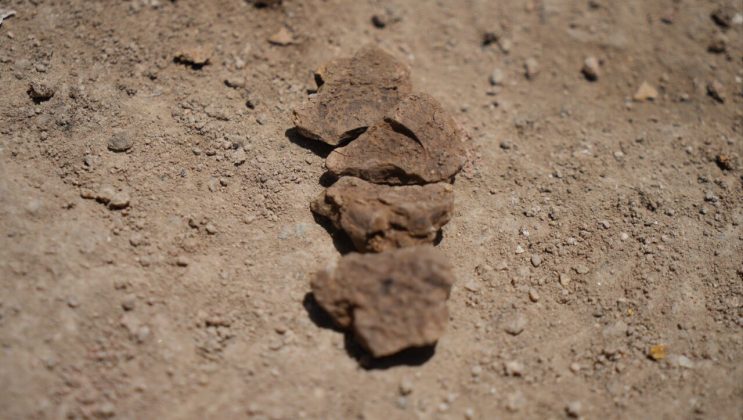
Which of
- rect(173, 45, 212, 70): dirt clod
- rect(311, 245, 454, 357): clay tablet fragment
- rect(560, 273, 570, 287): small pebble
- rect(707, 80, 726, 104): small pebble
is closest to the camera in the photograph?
rect(311, 245, 454, 357): clay tablet fragment

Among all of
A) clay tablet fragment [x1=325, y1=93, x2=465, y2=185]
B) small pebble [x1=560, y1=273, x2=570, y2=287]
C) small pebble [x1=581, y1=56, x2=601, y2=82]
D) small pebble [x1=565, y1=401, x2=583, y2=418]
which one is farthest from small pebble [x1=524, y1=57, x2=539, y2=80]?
small pebble [x1=565, y1=401, x2=583, y2=418]

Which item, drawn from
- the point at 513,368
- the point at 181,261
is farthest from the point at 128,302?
the point at 513,368

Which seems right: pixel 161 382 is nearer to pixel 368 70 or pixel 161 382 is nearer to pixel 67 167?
pixel 67 167

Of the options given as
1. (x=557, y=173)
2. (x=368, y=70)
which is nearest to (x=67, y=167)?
(x=368, y=70)

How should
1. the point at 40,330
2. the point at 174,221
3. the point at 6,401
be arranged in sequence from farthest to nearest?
the point at 174,221 → the point at 40,330 → the point at 6,401

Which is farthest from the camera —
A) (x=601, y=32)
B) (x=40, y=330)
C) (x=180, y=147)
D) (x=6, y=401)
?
(x=601, y=32)

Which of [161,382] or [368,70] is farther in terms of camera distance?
[368,70]

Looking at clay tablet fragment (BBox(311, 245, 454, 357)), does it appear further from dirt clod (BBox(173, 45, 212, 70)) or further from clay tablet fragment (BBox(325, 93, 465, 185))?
dirt clod (BBox(173, 45, 212, 70))
